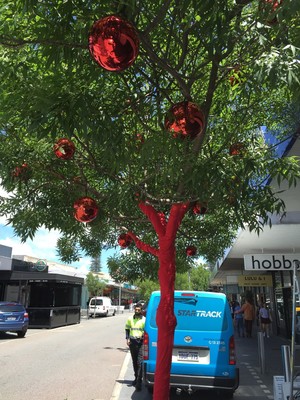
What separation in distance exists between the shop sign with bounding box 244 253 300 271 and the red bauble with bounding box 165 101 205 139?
743 centimetres

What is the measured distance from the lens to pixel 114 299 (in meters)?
82.8

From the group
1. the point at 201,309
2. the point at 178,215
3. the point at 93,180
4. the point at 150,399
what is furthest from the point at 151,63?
the point at 150,399

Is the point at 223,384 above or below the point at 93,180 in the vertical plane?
below

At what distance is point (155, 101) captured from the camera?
4.64 metres

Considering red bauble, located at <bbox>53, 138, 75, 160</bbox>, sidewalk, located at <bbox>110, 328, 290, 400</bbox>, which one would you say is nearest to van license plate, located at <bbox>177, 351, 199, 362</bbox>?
sidewalk, located at <bbox>110, 328, 290, 400</bbox>

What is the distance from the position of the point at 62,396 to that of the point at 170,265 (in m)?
4.47

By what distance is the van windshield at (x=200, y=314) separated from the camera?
302 inches

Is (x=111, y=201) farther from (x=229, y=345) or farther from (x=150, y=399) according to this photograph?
(x=150, y=399)

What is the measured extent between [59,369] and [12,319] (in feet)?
30.5

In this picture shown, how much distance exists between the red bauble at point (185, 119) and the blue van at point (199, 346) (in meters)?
4.97

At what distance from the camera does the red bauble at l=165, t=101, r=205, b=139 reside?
3.64m

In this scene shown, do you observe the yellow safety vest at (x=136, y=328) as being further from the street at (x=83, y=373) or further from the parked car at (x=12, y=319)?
the parked car at (x=12, y=319)

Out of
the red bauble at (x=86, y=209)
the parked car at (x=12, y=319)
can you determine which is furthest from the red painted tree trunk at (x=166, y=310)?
the parked car at (x=12, y=319)

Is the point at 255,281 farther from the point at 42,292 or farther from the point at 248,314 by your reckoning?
the point at 42,292
